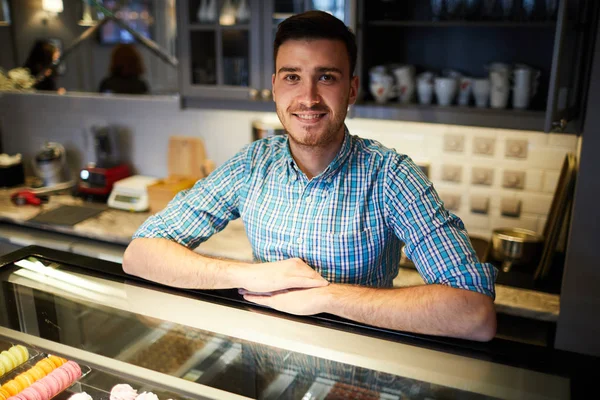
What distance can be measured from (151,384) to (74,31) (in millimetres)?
3630

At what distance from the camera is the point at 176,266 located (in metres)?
1.39

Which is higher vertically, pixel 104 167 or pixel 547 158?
pixel 547 158

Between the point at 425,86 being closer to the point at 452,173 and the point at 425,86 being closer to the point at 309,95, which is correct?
the point at 452,173

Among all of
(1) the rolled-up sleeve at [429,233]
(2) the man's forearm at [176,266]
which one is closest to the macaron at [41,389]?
(2) the man's forearm at [176,266]

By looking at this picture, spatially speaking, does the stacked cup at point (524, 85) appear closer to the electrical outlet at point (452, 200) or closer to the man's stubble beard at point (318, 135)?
the electrical outlet at point (452, 200)

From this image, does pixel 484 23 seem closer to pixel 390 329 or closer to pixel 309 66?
pixel 309 66

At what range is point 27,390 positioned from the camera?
1163 millimetres

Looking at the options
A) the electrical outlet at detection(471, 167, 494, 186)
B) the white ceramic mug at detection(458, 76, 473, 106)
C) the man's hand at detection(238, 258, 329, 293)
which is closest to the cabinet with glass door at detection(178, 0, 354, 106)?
the white ceramic mug at detection(458, 76, 473, 106)

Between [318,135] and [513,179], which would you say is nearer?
[318,135]

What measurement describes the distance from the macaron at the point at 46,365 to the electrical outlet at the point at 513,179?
2.05 meters

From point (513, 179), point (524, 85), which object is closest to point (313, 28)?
point (524, 85)

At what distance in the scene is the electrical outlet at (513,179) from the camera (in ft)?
8.16

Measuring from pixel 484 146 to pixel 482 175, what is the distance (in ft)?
0.45

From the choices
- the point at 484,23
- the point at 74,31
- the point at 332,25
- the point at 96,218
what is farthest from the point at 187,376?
the point at 74,31
